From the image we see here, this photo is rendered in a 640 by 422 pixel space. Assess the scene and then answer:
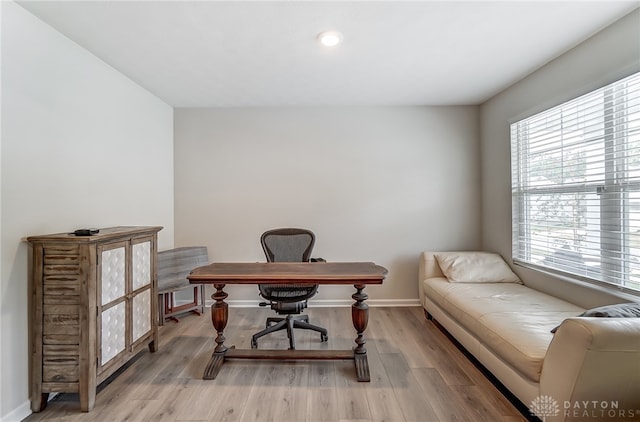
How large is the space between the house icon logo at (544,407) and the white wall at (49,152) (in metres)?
2.95

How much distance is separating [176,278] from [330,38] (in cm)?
278

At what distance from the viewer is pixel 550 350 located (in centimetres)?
149

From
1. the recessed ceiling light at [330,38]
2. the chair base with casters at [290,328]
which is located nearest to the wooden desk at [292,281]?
the chair base with casters at [290,328]

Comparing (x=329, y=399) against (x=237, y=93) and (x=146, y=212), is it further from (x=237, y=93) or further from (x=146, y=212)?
(x=237, y=93)

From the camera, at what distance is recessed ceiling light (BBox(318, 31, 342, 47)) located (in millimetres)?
2051

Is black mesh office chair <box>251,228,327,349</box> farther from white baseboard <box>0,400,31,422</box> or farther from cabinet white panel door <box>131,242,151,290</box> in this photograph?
white baseboard <box>0,400,31,422</box>

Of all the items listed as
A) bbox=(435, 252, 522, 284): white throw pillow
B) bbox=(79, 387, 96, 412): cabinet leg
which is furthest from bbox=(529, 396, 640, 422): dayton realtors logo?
bbox=(79, 387, 96, 412): cabinet leg

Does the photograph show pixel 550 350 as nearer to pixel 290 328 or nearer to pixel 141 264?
pixel 290 328

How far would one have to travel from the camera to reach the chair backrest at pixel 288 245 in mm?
2768

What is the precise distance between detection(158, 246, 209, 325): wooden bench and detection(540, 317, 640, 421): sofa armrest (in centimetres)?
316

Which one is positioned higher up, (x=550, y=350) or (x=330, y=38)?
(x=330, y=38)

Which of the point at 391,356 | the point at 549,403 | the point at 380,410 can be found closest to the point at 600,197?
the point at 549,403

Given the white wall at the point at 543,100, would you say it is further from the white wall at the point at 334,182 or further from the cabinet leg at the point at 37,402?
the cabinet leg at the point at 37,402

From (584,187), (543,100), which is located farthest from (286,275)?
(543,100)
